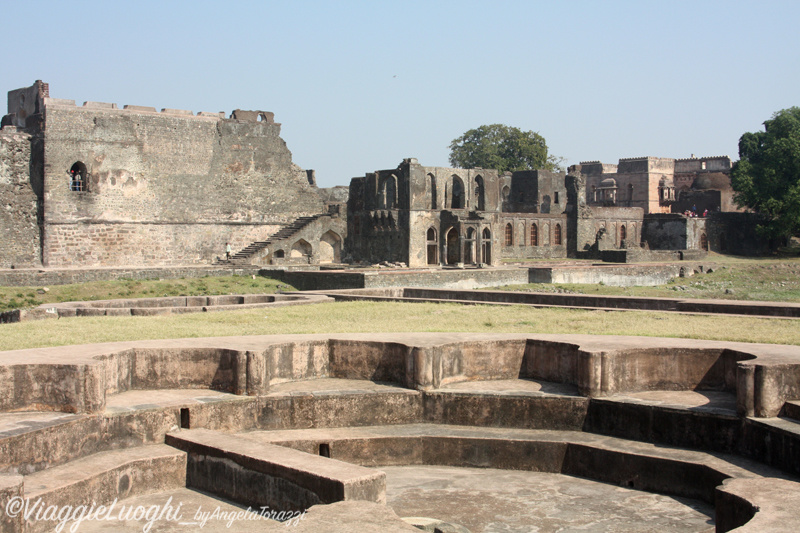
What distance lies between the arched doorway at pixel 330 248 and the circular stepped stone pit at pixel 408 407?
24.8 metres

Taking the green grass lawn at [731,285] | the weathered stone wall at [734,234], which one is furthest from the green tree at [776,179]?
the green grass lawn at [731,285]

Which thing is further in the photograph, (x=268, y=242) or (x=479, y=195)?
(x=479, y=195)

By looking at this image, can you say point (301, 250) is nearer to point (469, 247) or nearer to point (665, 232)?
point (469, 247)

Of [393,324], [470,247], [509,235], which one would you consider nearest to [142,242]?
[470,247]

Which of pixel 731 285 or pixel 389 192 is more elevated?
pixel 389 192

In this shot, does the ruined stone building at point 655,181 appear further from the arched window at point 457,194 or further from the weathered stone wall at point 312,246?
the weathered stone wall at point 312,246

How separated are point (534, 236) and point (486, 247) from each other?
1080 cm

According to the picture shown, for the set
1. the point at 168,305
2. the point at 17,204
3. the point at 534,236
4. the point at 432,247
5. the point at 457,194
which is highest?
the point at 457,194

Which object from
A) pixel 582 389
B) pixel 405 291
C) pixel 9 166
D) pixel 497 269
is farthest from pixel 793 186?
pixel 582 389

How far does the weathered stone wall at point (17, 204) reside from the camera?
94.1 feet

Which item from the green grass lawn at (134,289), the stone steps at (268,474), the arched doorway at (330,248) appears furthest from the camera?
the arched doorway at (330,248)

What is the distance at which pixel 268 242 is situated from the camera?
108 feet

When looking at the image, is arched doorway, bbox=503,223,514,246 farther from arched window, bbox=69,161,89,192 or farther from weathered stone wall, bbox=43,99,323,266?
arched window, bbox=69,161,89,192

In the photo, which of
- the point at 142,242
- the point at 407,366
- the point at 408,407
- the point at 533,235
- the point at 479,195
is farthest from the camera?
the point at 533,235
